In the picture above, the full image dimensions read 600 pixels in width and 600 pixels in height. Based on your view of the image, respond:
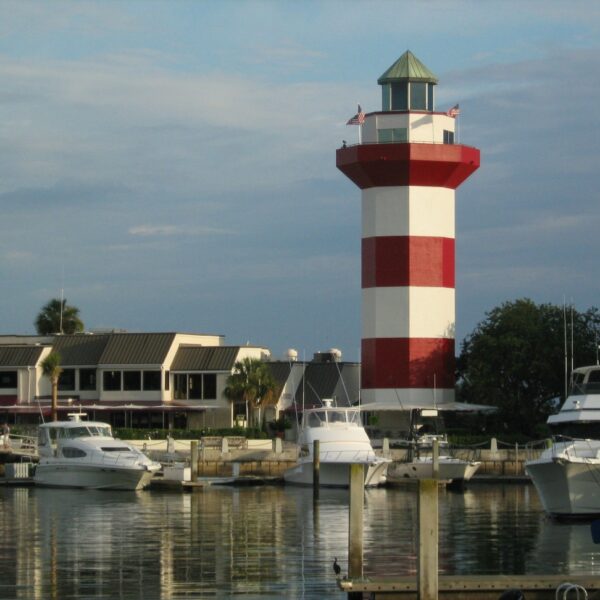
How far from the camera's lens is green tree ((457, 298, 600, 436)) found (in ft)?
237

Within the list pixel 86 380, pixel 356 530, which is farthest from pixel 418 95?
pixel 356 530

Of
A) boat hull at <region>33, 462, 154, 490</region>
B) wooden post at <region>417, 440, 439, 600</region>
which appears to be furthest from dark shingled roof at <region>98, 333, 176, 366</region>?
wooden post at <region>417, 440, 439, 600</region>

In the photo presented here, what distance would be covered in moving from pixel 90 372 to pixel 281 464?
17.8 m

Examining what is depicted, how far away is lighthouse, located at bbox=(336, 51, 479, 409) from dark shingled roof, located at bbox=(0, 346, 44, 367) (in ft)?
65.4

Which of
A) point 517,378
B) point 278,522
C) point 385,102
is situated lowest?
point 278,522

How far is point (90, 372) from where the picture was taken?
3243 inches

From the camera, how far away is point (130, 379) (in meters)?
81.2

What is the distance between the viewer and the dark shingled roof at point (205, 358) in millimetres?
80375

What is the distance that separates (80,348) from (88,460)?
23.8 meters

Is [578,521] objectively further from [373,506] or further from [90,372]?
[90,372]

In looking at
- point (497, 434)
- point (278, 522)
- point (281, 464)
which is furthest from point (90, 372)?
point (278, 522)

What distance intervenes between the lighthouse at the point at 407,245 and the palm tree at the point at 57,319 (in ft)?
88.8

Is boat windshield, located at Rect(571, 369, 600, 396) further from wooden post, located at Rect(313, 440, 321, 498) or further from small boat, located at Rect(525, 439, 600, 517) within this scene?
wooden post, located at Rect(313, 440, 321, 498)

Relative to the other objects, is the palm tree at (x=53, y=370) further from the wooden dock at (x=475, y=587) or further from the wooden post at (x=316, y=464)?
the wooden dock at (x=475, y=587)
